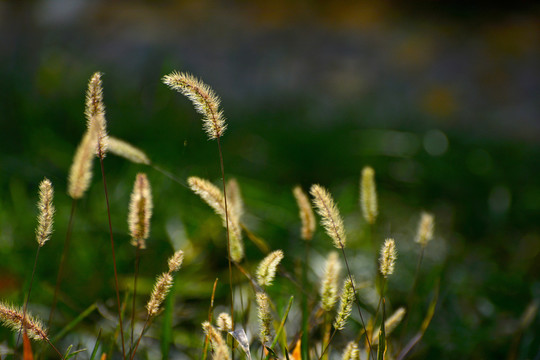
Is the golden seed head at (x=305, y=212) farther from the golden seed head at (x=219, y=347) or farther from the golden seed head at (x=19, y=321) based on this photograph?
the golden seed head at (x=19, y=321)

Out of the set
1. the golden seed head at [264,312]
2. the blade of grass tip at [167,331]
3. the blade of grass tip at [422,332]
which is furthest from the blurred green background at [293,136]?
the golden seed head at [264,312]

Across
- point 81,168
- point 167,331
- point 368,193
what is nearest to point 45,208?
point 81,168

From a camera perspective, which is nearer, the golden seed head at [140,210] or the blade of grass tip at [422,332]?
the golden seed head at [140,210]

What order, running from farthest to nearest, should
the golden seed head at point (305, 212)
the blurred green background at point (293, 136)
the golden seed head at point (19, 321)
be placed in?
the blurred green background at point (293, 136) → the golden seed head at point (305, 212) → the golden seed head at point (19, 321)

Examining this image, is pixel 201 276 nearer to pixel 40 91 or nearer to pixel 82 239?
pixel 82 239

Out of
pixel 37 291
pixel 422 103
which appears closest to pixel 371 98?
pixel 422 103

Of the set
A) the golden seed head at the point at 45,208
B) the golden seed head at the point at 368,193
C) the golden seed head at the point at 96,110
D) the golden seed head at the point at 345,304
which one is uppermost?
the golden seed head at the point at 96,110

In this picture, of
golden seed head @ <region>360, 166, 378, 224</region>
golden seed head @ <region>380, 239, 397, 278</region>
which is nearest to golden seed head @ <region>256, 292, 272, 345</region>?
golden seed head @ <region>380, 239, 397, 278</region>

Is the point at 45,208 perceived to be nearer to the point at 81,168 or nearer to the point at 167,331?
the point at 81,168

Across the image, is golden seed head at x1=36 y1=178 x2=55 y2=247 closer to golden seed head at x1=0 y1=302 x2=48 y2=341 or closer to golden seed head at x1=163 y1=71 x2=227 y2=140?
golden seed head at x1=0 y1=302 x2=48 y2=341

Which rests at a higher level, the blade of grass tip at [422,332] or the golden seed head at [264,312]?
the golden seed head at [264,312]
